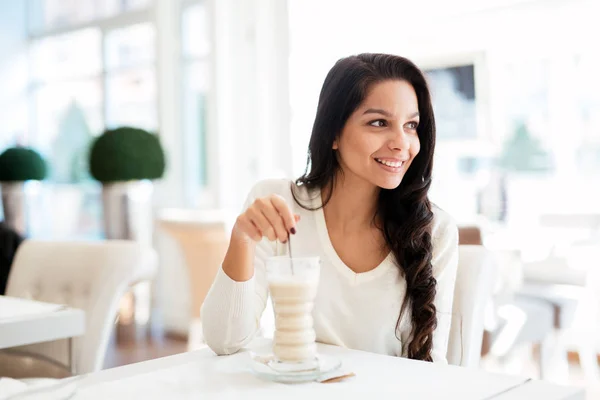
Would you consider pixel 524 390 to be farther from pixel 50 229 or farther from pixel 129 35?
pixel 50 229

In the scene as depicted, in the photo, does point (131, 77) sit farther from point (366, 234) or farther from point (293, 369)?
point (293, 369)

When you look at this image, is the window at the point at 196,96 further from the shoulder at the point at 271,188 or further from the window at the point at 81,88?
the shoulder at the point at 271,188

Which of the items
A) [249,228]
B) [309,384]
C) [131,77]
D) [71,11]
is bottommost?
[309,384]

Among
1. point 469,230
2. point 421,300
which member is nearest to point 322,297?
point 421,300

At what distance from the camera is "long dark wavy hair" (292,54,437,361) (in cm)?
154

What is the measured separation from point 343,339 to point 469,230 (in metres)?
1.41

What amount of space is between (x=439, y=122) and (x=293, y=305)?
4.17 metres

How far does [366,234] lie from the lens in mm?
1688

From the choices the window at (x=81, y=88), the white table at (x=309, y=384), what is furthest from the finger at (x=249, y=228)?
the window at (x=81, y=88)

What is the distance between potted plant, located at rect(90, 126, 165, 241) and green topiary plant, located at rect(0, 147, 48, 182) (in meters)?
1.41

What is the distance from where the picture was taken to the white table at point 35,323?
1524 millimetres

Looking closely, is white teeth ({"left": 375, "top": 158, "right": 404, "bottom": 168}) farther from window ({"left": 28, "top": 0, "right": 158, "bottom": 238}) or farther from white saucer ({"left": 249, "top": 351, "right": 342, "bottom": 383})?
window ({"left": 28, "top": 0, "right": 158, "bottom": 238})

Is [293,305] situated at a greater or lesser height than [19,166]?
lesser

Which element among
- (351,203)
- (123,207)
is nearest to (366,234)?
(351,203)
